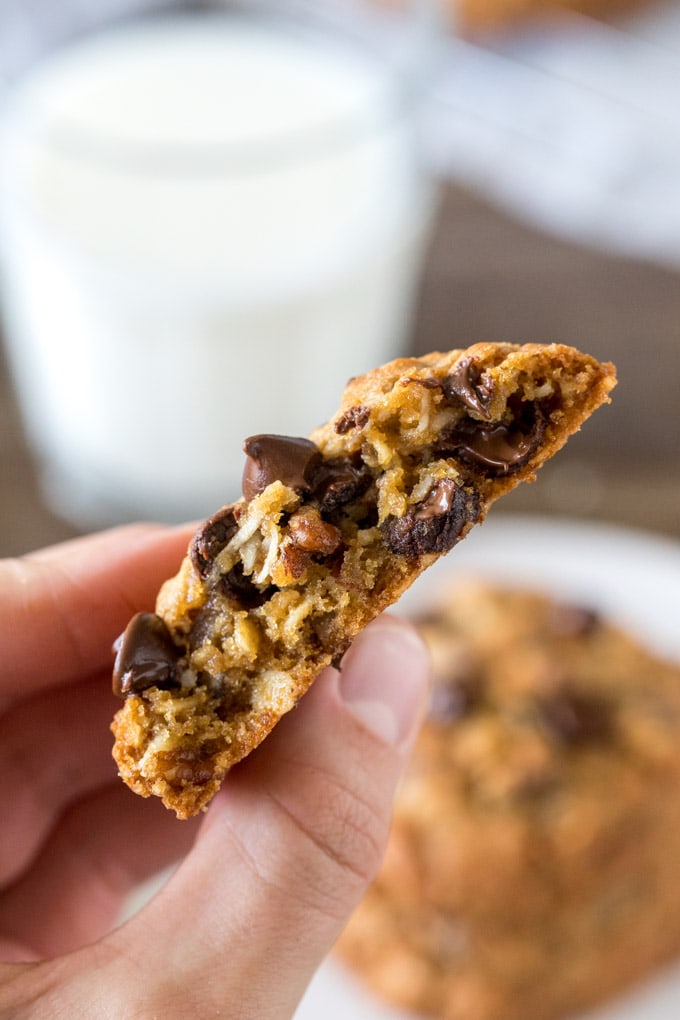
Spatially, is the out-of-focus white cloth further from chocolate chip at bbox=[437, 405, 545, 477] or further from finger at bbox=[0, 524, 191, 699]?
chocolate chip at bbox=[437, 405, 545, 477]

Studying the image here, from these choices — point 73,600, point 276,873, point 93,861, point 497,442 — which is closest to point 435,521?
point 497,442

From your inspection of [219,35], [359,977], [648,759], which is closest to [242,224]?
[219,35]

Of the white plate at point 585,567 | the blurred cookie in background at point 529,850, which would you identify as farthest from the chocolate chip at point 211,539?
the white plate at point 585,567

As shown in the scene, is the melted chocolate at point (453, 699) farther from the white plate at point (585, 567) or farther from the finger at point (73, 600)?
the finger at point (73, 600)

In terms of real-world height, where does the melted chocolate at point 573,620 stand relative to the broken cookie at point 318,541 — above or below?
below

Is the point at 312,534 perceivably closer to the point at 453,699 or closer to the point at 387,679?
the point at 387,679

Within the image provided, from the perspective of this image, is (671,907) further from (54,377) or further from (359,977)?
(54,377)

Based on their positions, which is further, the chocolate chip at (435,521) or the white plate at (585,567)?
the white plate at (585,567)
